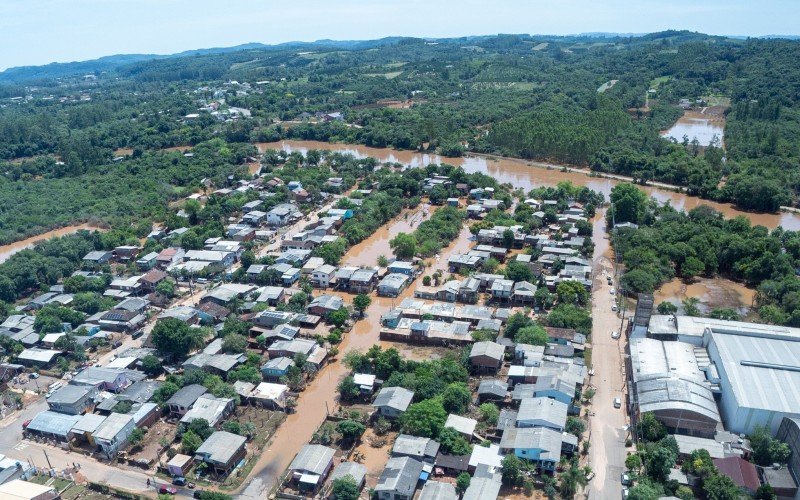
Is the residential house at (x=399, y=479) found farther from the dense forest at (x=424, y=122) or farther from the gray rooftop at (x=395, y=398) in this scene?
the dense forest at (x=424, y=122)

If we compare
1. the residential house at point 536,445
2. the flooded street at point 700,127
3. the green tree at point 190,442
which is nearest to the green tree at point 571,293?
the residential house at point 536,445

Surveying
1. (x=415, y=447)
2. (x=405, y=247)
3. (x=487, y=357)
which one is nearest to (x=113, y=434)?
(x=415, y=447)

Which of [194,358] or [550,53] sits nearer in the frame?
[194,358]

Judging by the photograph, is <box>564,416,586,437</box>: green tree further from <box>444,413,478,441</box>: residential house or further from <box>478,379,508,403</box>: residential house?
<box>444,413,478,441</box>: residential house

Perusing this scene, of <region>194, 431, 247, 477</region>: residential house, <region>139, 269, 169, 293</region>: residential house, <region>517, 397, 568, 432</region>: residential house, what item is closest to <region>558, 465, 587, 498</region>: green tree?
<region>517, 397, 568, 432</region>: residential house

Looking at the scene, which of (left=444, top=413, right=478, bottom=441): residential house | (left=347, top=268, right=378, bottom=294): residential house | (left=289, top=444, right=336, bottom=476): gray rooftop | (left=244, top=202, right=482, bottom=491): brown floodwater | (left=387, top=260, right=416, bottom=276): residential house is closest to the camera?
(left=289, top=444, right=336, bottom=476): gray rooftop

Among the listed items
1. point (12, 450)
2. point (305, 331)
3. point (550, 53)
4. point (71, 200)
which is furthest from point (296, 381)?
point (550, 53)

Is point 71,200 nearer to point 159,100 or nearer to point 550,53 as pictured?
point 159,100
